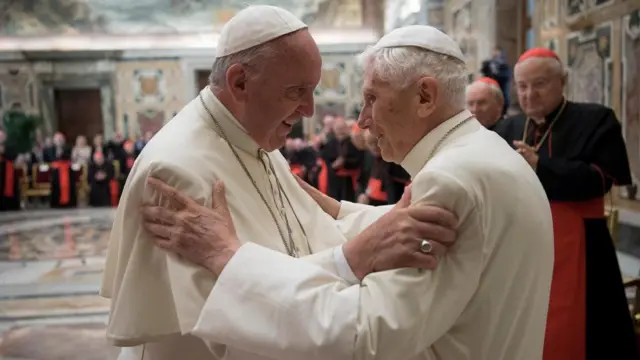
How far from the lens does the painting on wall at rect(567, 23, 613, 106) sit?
20.3 feet

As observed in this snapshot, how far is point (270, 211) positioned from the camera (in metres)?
1.92

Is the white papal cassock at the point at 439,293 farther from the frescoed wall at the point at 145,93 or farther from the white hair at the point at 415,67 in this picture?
the frescoed wall at the point at 145,93

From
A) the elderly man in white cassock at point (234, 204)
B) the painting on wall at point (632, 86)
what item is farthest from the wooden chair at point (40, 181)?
the elderly man in white cassock at point (234, 204)

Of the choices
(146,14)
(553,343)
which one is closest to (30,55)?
(146,14)

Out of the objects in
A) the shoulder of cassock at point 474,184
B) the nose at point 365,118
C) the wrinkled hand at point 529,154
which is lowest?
the wrinkled hand at point 529,154

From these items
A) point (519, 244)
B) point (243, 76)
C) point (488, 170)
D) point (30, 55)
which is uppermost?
point (30, 55)

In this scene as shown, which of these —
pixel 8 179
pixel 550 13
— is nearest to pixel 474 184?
pixel 550 13

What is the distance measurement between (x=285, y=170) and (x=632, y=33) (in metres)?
4.65

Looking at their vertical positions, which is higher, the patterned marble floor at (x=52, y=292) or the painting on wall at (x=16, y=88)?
the painting on wall at (x=16, y=88)

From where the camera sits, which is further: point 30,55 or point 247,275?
point 30,55

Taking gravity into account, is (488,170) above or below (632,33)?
below

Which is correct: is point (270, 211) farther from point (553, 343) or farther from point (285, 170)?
point (553, 343)

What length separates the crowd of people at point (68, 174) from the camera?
1359 cm

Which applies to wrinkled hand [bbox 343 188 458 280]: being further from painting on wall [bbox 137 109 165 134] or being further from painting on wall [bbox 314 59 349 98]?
painting on wall [bbox 137 109 165 134]
